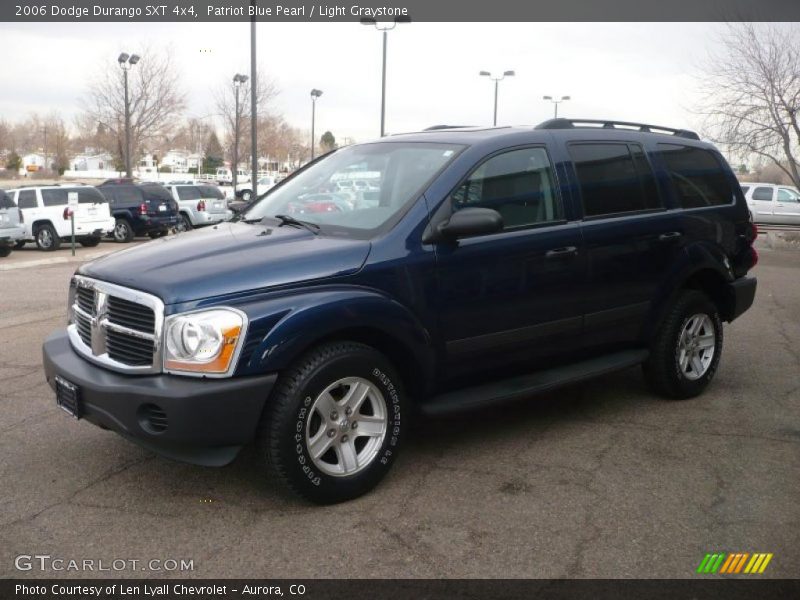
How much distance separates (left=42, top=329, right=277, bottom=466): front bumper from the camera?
3.56m

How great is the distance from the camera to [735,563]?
11.4 feet

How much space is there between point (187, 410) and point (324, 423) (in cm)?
69

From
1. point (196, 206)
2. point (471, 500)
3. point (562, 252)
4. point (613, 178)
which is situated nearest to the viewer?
point (471, 500)

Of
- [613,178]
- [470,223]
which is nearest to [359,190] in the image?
[470,223]

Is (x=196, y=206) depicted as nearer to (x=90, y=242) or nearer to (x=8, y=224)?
(x=90, y=242)

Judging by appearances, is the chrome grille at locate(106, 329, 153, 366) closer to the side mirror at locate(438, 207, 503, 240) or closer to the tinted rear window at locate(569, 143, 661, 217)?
the side mirror at locate(438, 207, 503, 240)

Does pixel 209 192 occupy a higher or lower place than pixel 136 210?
higher

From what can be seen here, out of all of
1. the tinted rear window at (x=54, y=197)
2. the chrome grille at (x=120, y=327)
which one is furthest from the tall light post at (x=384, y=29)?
the chrome grille at (x=120, y=327)

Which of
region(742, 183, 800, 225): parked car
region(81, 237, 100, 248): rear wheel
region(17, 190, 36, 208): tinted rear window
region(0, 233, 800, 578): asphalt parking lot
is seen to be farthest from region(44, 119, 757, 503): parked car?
region(742, 183, 800, 225): parked car

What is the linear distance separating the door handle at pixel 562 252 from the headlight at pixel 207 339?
197 centimetres

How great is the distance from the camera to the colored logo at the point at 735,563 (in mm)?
3404

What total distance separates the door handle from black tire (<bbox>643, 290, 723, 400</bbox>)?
1154mm

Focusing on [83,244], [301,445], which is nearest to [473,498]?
[301,445]
